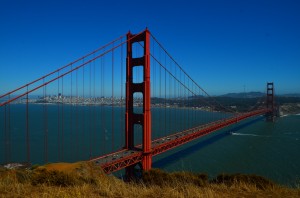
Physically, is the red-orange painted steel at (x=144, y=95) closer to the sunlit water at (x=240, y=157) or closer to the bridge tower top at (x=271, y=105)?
the sunlit water at (x=240, y=157)

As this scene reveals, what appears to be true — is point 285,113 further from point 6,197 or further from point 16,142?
point 6,197

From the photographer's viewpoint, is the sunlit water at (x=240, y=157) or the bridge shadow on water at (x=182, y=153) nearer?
the sunlit water at (x=240, y=157)

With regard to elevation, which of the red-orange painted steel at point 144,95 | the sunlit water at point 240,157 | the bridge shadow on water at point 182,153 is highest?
the red-orange painted steel at point 144,95

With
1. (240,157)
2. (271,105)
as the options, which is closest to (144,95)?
(240,157)

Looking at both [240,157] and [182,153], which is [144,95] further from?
[240,157]

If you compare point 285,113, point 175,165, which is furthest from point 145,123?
point 285,113

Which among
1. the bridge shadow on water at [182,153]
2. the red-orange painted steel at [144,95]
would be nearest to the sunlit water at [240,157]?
the bridge shadow on water at [182,153]

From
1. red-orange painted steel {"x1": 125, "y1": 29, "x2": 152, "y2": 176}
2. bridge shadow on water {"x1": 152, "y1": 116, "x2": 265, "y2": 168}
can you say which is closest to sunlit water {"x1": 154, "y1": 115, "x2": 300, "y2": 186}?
bridge shadow on water {"x1": 152, "y1": 116, "x2": 265, "y2": 168}

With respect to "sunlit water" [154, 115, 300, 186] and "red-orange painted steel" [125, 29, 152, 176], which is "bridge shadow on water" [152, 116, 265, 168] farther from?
"red-orange painted steel" [125, 29, 152, 176]
